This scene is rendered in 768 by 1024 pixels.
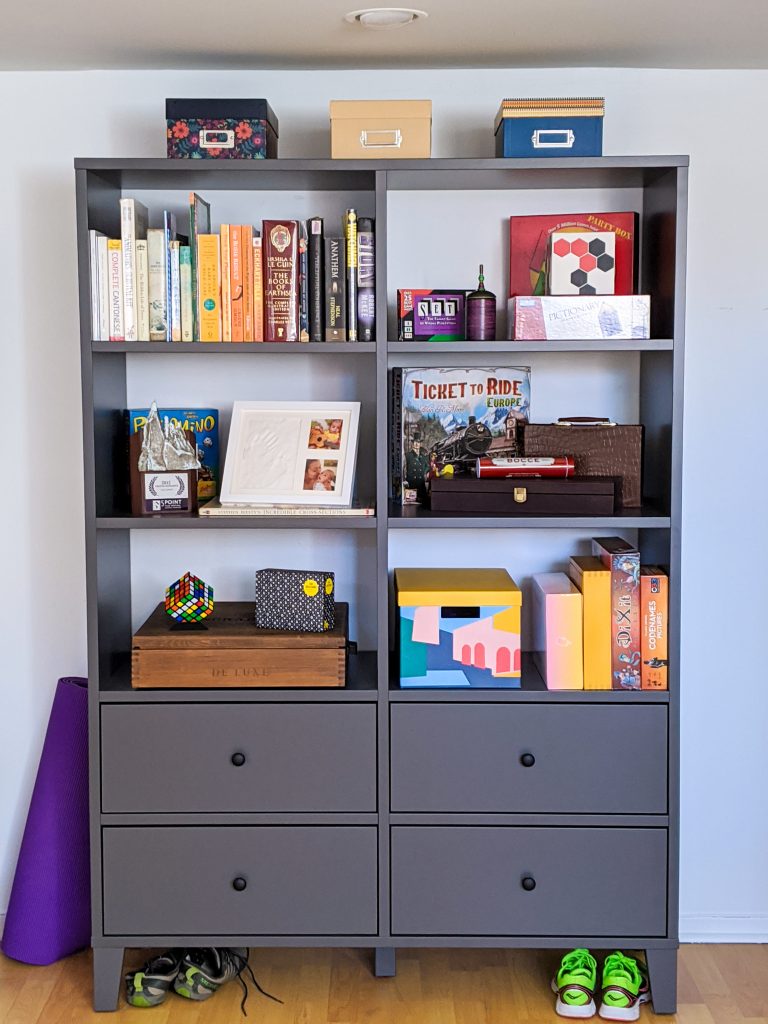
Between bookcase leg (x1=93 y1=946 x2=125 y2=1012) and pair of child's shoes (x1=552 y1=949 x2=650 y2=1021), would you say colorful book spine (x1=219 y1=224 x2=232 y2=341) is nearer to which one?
bookcase leg (x1=93 y1=946 x2=125 y2=1012)

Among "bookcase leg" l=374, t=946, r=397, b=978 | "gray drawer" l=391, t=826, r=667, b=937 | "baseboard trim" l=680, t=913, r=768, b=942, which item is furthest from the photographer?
"baseboard trim" l=680, t=913, r=768, b=942

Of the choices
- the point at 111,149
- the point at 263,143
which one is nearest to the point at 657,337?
the point at 263,143

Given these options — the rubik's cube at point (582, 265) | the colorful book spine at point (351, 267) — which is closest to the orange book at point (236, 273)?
the colorful book spine at point (351, 267)

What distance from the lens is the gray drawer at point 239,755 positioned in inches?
100

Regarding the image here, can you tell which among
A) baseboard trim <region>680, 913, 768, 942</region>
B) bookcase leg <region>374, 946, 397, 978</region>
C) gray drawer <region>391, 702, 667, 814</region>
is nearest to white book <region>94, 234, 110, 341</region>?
gray drawer <region>391, 702, 667, 814</region>

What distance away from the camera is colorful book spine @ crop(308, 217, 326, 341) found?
8.23 ft

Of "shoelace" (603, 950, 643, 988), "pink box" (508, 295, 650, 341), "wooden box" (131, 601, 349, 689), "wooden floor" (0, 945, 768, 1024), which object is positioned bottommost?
"wooden floor" (0, 945, 768, 1024)

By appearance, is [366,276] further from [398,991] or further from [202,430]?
[398,991]

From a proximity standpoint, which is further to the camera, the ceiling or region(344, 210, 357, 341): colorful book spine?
region(344, 210, 357, 341): colorful book spine

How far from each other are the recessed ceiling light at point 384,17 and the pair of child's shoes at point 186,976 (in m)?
2.17

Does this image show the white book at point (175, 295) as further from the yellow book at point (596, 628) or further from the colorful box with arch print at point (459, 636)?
the yellow book at point (596, 628)

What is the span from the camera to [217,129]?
2475mm

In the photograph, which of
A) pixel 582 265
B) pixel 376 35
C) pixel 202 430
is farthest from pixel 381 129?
pixel 202 430

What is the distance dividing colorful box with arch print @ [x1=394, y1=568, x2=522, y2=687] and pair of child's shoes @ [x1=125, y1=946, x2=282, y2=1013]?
33.1 inches
